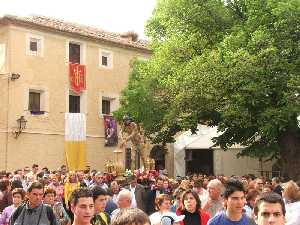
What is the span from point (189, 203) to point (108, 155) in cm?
2576

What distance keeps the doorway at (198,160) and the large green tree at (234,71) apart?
8739mm

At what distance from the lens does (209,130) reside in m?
35.6

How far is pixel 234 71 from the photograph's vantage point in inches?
909

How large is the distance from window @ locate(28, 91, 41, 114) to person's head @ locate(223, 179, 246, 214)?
24.7 metres

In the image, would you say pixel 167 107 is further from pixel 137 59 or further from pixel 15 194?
pixel 15 194

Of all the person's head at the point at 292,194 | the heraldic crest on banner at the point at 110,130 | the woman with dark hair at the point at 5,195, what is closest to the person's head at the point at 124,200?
the person's head at the point at 292,194

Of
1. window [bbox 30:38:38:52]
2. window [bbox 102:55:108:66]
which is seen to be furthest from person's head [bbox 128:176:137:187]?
window [bbox 102:55:108:66]

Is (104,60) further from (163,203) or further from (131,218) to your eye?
(131,218)

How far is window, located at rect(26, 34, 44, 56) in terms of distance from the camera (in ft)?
97.8

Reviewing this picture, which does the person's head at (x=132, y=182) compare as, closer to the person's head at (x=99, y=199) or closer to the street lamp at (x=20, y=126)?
the person's head at (x=99, y=199)

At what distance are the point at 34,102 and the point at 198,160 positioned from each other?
1271 centimetres

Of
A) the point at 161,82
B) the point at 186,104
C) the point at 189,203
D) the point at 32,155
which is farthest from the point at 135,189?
the point at 32,155

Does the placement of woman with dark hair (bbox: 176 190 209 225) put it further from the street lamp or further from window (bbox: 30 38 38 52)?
window (bbox: 30 38 38 52)

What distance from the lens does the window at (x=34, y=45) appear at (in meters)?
29.8
